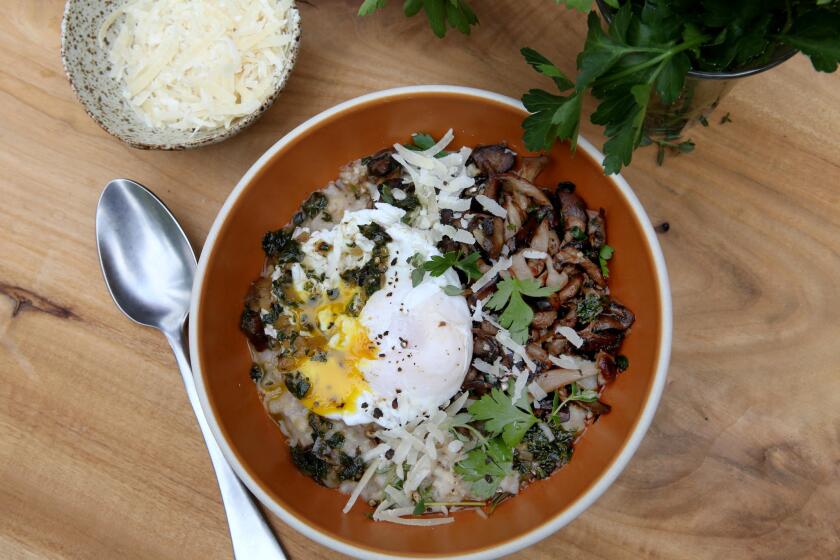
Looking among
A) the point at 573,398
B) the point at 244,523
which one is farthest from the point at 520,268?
the point at 244,523

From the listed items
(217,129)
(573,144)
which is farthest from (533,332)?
(217,129)

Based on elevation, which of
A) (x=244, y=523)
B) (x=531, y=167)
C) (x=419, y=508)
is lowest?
(x=244, y=523)

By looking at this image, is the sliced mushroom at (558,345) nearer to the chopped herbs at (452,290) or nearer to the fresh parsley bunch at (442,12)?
the chopped herbs at (452,290)

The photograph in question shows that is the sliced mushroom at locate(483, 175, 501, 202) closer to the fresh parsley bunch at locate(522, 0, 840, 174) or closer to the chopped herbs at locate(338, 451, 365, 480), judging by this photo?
the fresh parsley bunch at locate(522, 0, 840, 174)

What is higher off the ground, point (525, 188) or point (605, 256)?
point (525, 188)

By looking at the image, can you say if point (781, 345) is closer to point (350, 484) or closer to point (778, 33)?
point (778, 33)

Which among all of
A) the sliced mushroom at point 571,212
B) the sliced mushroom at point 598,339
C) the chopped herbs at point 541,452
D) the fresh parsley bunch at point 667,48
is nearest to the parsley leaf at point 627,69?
the fresh parsley bunch at point 667,48

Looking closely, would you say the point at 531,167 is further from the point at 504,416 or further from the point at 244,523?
the point at 244,523
